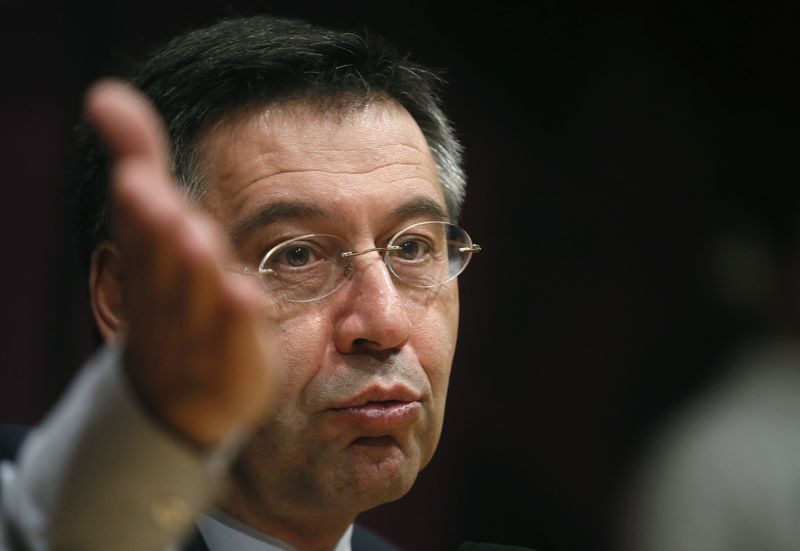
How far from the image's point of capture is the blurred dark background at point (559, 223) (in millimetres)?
2846

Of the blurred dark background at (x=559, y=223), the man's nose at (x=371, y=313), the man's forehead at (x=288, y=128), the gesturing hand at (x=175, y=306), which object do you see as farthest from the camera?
the blurred dark background at (x=559, y=223)

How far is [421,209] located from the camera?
184 centimetres

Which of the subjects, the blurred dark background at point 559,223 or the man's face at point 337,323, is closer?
the man's face at point 337,323

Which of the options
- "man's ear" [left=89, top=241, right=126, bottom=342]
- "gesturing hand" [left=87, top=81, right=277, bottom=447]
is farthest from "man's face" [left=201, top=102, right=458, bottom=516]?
"gesturing hand" [left=87, top=81, right=277, bottom=447]

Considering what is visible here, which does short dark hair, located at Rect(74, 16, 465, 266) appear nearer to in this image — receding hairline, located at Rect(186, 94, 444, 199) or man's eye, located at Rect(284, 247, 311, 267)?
receding hairline, located at Rect(186, 94, 444, 199)

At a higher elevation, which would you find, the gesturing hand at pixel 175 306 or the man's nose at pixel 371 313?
the man's nose at pixel 371 313

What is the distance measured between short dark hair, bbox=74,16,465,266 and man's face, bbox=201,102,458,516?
40 millimetres

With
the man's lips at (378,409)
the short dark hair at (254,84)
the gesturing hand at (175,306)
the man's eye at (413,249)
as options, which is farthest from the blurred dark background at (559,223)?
the gesturing hand at (175,306)

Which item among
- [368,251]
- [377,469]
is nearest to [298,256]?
[368,251]

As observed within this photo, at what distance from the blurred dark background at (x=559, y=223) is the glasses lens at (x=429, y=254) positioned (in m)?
0.90

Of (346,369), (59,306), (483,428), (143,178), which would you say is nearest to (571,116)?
(483,428)

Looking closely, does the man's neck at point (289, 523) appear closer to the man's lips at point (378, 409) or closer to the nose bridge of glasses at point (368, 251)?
the man's lips at point (378, 409)

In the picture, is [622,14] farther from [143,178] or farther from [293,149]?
[143,178]

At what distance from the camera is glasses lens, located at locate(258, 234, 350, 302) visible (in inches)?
68.5
